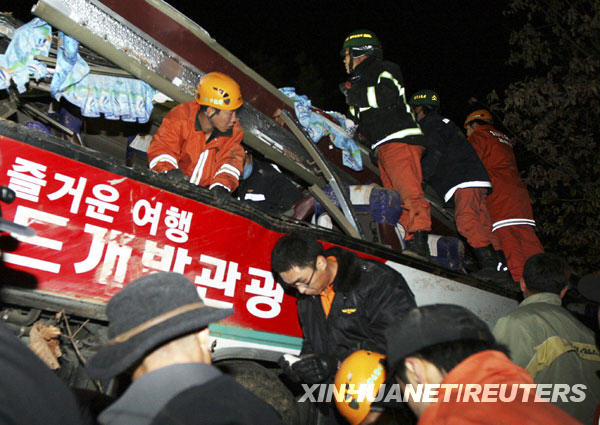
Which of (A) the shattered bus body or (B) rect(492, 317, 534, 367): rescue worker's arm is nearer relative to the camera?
(A) the shattered bus body

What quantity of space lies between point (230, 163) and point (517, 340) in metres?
2.82

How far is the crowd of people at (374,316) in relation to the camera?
1386 millimetres

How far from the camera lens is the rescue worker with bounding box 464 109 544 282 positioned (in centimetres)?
571

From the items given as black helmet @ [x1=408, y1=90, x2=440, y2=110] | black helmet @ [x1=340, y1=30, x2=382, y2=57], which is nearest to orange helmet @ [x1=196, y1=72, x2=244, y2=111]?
black helmet @ [x1=340, y1=30, x2=382, y2=57]

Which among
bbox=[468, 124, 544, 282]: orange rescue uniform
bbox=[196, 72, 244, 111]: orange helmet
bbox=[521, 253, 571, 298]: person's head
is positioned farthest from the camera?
bbox=[468, 124, 544, 282]: orange rescue uniform

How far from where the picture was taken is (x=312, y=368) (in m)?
3.14

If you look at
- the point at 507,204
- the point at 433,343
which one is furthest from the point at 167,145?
the point at 507,204

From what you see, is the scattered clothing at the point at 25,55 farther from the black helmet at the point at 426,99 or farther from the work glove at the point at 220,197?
the black helmet at the point at 426,99

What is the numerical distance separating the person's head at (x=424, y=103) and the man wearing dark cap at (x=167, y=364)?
17.5 feet

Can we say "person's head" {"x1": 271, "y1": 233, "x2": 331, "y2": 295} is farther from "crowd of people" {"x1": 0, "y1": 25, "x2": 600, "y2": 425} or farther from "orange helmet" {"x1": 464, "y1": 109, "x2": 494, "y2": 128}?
"orange helmet" {"x1": 464, "y1": 109, "x2": 494, "y2": 128}

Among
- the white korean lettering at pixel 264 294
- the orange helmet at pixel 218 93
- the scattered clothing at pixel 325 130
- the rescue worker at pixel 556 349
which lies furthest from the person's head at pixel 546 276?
the orange helmet at pixel 218 93

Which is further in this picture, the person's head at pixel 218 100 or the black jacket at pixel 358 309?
the person's head at pixel 218 100

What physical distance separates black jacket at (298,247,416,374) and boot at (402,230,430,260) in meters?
1.56

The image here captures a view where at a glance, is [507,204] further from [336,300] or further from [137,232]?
[137,232]
